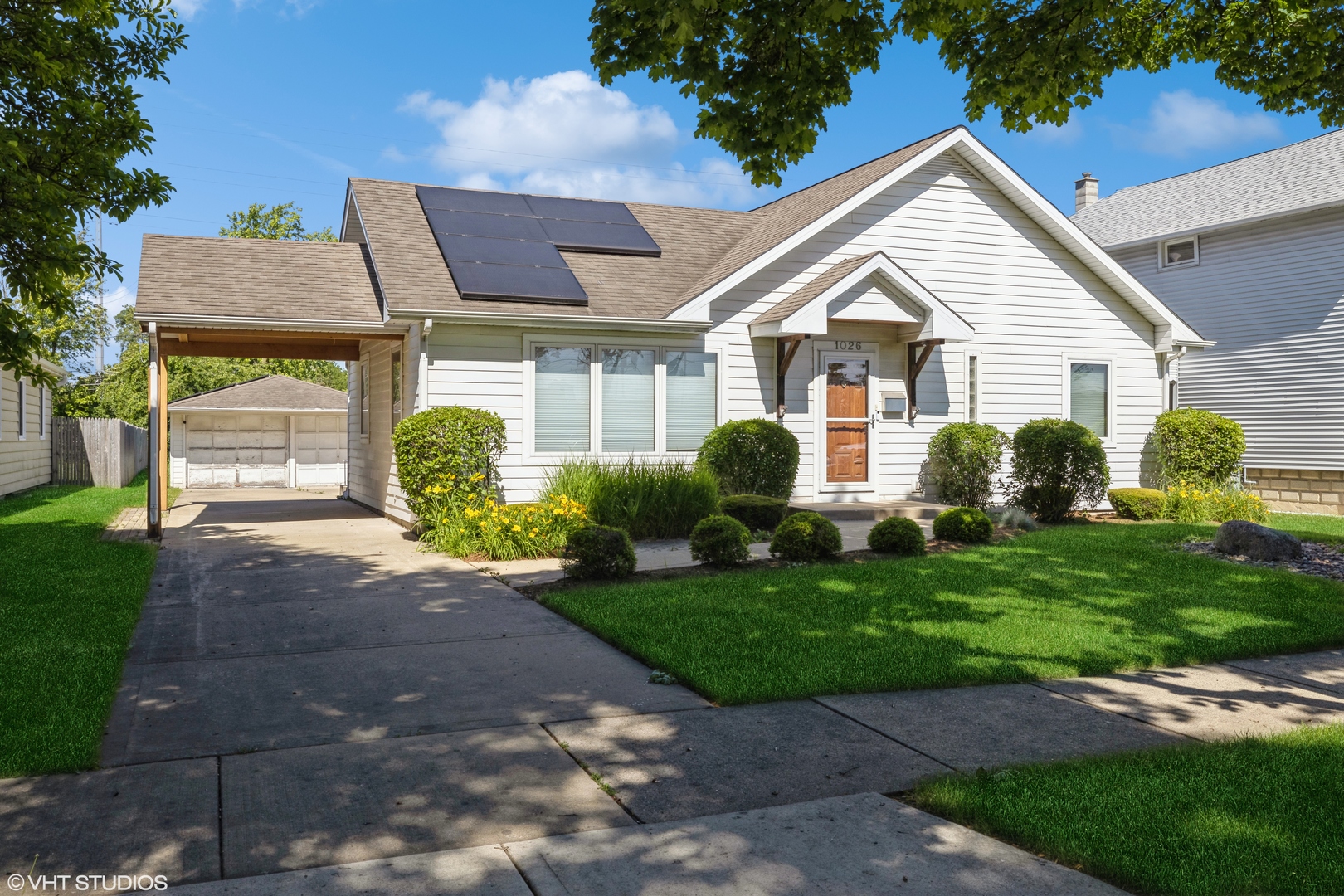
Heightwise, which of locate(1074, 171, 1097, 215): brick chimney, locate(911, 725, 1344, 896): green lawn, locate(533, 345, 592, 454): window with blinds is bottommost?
locate(911, 725, 1344, 896): green lawn

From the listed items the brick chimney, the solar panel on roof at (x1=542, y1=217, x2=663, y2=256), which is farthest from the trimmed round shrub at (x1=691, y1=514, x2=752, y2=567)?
the brick chimney

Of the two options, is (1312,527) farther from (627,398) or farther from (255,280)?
(255,280)

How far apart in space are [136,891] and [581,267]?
12711 mm

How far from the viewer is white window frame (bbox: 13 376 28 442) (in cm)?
2064

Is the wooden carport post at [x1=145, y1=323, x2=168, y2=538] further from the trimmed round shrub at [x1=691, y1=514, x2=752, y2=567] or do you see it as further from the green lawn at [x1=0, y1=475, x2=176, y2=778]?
the trimmed round shrub at [x1=691, y1=514, x2=752, y2=567]

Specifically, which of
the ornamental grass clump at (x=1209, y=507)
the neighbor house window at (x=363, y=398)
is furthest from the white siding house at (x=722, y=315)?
the ornamental grass clump at (x=1209, y=507)

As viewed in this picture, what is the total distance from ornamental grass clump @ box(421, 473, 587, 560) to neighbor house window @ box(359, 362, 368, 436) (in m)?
6.91

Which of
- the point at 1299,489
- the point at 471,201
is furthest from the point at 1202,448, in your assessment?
the point at 471,201

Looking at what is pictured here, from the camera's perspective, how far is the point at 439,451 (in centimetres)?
1212

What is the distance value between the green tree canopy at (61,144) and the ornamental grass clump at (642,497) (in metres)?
5.64

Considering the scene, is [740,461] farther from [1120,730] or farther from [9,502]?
[9,502]

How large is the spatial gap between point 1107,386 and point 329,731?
1548cm

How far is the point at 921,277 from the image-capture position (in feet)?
52.6

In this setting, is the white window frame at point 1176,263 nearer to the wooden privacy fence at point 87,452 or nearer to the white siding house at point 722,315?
the white siding house at point 722,315
